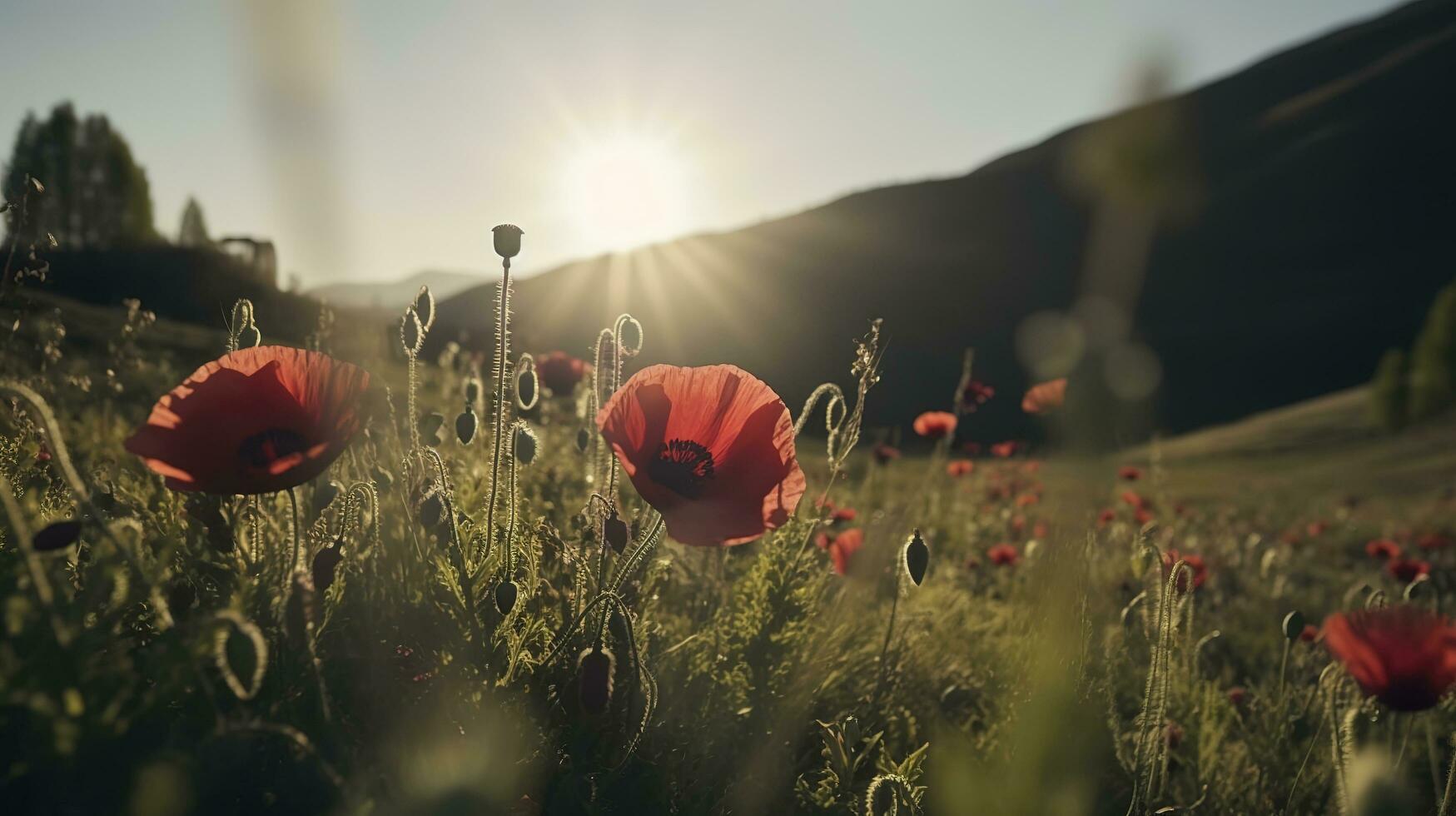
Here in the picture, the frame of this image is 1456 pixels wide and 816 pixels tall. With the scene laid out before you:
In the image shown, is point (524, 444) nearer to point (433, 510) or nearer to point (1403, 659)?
point (433, 510)

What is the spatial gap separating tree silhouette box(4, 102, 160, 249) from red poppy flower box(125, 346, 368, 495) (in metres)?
53.7

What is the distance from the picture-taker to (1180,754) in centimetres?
264

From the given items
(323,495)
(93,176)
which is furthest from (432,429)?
(93,176)

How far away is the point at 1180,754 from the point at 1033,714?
181 centimetres

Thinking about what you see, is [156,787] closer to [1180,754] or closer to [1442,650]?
[1442,650]

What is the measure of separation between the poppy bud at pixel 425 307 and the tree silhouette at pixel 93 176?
2101 inches

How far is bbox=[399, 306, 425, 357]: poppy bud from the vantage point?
1767 millimetres

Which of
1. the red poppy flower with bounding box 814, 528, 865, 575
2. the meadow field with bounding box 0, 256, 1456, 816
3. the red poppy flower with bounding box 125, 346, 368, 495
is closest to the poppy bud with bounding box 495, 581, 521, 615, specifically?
the meadow field with bounding box 0, 256, 1456, 816

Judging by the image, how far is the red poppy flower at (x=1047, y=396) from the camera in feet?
13.0

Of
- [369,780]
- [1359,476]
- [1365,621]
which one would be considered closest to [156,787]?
[369,780]

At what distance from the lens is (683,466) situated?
1769mm

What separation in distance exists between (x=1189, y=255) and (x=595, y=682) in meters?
65.7

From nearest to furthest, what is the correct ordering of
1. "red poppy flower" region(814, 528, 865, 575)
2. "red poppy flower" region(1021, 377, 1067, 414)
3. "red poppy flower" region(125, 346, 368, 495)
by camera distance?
"red poppy flower" region(125, 346, 368, 495)
"red poppy flower" region(814, 528, 865, 575)
"red poppy flower" region(1021, 377, 1067, 414)

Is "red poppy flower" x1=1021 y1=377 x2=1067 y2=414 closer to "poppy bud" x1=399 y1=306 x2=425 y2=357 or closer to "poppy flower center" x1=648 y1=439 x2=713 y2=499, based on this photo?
"poppy flower center" x1=648 y1=439 x2=713 y2=499
